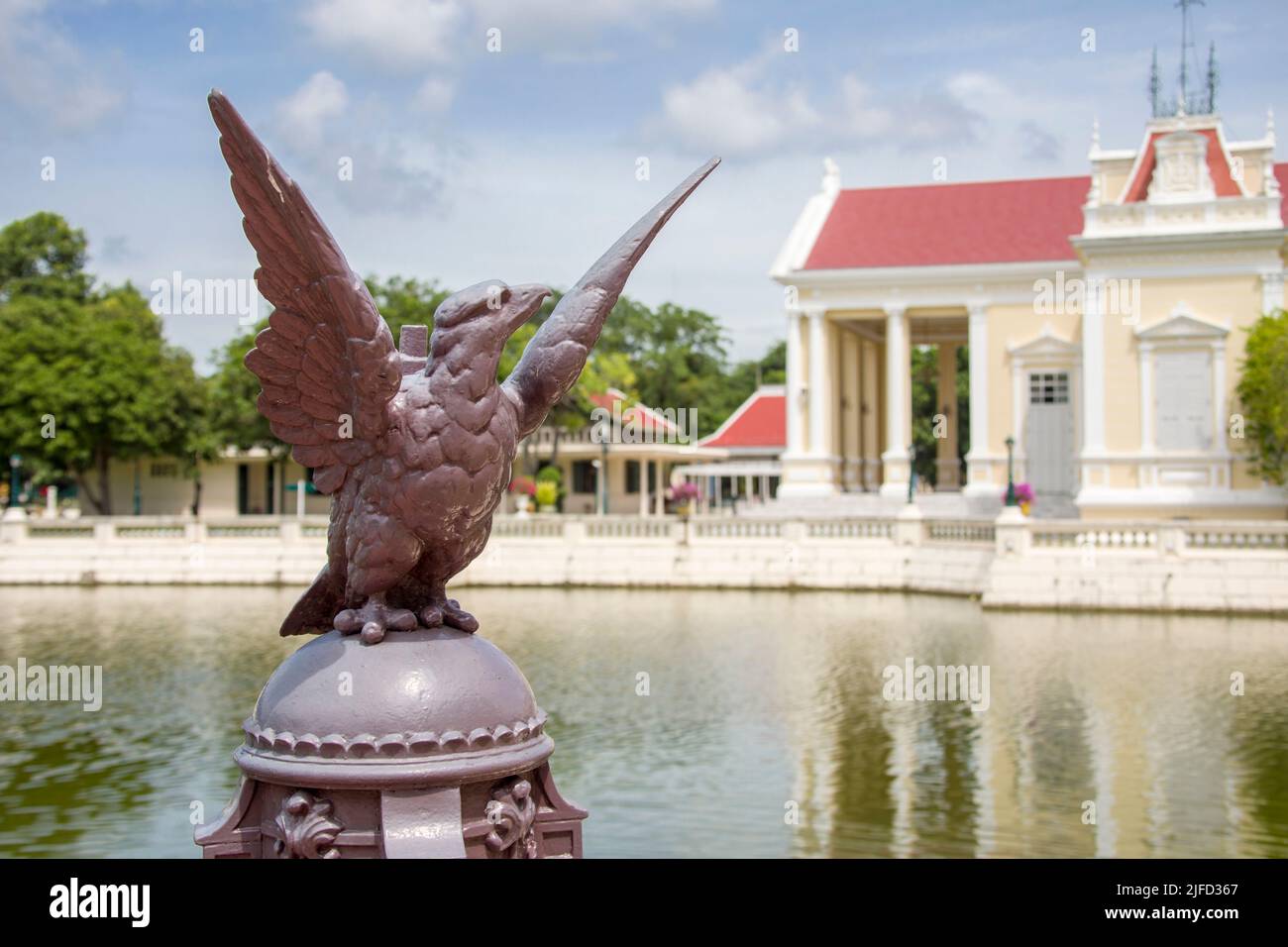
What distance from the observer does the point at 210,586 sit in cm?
3094

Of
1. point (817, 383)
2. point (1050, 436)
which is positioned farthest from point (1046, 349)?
point (817, 383)

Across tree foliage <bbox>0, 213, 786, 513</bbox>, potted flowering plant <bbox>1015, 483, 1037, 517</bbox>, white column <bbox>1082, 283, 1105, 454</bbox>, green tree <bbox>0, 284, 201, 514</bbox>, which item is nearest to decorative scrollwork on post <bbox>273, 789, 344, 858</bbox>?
potted flowering plant <bbox>1015, 483, 1037, 517</bbox>

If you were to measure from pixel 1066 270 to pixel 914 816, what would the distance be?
32.6 m

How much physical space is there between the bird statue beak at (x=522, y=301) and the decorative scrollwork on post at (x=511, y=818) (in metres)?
1.38

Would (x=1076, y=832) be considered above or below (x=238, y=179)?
below

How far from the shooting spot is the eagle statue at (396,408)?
4109mm

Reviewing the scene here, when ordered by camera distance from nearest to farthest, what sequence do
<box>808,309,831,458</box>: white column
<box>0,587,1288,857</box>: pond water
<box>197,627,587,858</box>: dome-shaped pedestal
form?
<box>197,627,587,858</box>: dome-shaped pedestal → <box>0,587,1288,857</box>: pond water → <box>808,309,831,458</box>: white column

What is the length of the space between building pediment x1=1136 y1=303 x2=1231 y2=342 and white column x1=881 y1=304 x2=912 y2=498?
26.5ft

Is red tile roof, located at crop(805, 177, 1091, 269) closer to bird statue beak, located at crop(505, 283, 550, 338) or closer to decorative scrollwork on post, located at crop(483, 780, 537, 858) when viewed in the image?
bird statue beak, located at crop(505, 283, 550, 338)

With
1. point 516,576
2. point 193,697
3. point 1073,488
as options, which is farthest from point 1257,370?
point 193,697

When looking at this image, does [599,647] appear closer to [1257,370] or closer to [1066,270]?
[1257,370]

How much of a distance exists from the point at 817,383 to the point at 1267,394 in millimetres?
13382

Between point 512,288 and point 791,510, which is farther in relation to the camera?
point 791,510

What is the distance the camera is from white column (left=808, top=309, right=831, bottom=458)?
140ft
